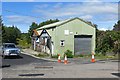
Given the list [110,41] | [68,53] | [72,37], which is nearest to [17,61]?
[68,53]

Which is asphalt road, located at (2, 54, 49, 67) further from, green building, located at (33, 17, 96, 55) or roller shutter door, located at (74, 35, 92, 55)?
roller shutter door, located at (74, 35, 92, 55)

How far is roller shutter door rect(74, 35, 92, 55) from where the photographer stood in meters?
40.8

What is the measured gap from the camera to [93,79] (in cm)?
1413

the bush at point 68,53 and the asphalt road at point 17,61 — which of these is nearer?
the asphalt road at point 17,61

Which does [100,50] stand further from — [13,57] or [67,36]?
[67,36]

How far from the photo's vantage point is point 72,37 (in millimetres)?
40312

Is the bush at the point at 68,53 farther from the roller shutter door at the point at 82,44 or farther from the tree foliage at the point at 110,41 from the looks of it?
the tree foliage at the point at 110,41

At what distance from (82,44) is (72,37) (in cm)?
177

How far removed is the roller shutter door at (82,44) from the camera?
40781mm

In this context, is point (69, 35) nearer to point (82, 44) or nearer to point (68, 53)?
point (82, 44)

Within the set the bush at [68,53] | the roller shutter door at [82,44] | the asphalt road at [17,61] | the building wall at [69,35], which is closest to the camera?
the asphalt road at [17,61]

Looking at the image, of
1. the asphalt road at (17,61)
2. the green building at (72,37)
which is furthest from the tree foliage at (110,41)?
the green building at (72,37)

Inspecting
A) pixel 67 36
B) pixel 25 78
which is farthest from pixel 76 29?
pixel 25 78

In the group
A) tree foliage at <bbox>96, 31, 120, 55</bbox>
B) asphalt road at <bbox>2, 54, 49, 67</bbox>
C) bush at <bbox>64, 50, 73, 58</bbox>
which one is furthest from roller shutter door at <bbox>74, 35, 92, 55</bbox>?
tree foliage at <bbox>96, 31, 120, 55</bbox>
